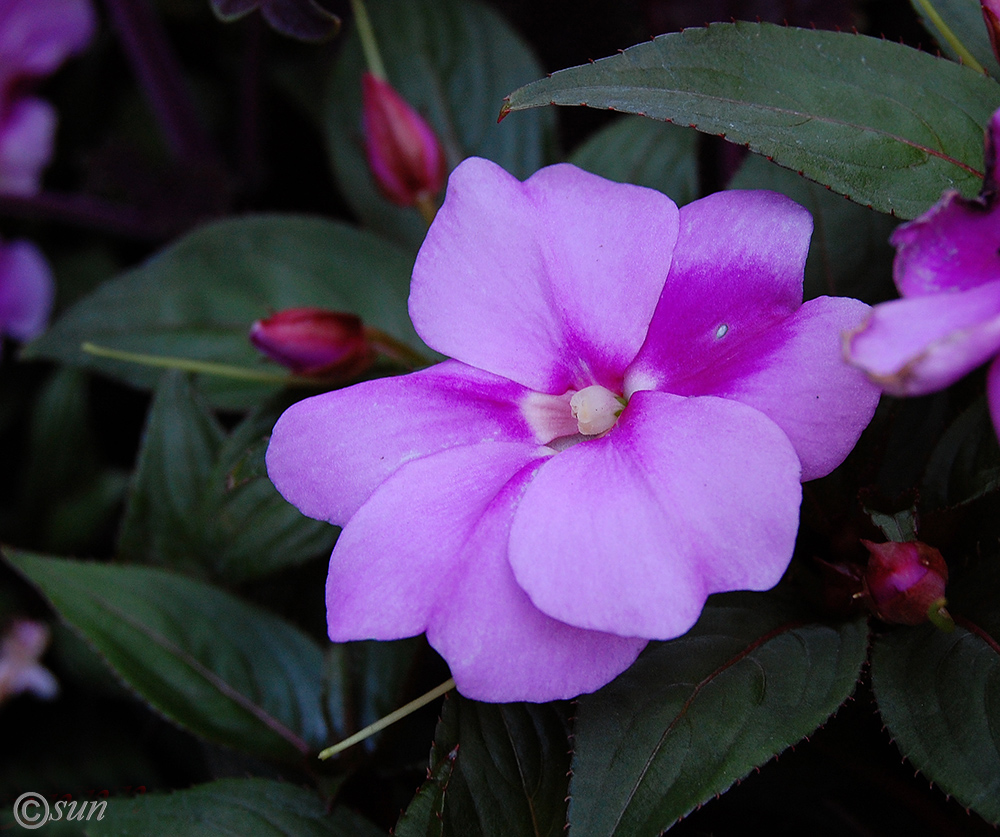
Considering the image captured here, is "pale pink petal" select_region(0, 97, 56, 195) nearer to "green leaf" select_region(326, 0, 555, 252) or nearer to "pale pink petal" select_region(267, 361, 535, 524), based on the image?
"green leaf" select_region(326, 0, 555, 252)

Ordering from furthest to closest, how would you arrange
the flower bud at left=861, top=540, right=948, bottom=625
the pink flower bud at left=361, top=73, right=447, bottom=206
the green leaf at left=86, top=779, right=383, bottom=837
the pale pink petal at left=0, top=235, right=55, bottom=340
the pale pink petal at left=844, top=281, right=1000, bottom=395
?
the pale pink petal at left=0, top=235, right=55, bottom=340, the pink flower bud at left=361, top=73, right=447, bottom=206, the green leaf at left=86, top=779, right=383, bottom=837, the flower bud at left=861, top=540, right=948, bottom=625, the pale pink petal at left=844, top=281, right=1000, bottom=395

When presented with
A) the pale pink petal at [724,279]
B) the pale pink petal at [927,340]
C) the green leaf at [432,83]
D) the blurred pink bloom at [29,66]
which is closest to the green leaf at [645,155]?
the green leaf at [432,83]

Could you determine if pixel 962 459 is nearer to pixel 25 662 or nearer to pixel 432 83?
pixel 432 83

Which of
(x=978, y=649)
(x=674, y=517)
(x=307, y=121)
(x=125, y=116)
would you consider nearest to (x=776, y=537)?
(x=674, y=517)

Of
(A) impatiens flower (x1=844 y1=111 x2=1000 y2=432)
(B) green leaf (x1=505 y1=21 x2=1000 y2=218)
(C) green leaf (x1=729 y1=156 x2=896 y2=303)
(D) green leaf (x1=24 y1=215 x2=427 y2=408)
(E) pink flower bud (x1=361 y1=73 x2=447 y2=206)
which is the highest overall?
(B) green leaf (x1=505 y1=21 x2=1000 y2=218)

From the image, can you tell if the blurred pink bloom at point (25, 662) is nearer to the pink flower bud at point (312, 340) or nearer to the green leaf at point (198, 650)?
the green leaf at point (198, 650)

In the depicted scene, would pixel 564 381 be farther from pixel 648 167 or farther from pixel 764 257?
pixel 648 167

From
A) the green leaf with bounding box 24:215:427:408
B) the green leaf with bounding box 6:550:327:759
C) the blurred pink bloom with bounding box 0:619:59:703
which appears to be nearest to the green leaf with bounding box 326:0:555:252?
the green leaf with bounding box 24:215:427:408

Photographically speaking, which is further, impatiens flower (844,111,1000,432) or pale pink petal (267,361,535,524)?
pale pink petal (267,361,535,524)
